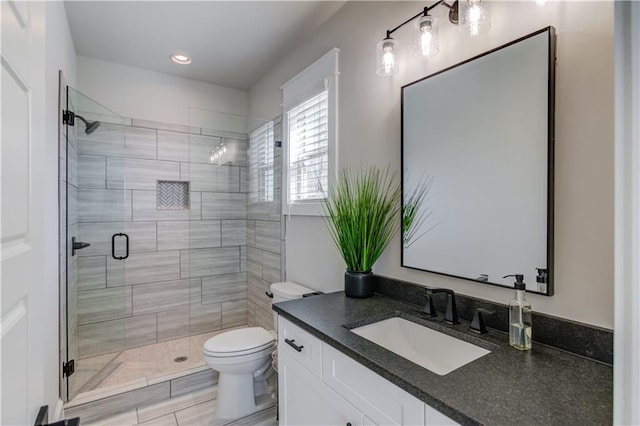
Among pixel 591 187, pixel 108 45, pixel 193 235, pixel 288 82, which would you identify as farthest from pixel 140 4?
pixel 591 187

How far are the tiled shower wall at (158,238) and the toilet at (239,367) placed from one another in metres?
1.13

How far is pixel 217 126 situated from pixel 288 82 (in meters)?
0.90

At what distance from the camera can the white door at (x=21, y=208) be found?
1.82 feet

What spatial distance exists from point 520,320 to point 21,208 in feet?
4.58

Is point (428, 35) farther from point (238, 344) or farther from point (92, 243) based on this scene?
point (92, 243)

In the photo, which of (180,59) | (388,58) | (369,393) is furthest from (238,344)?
(180,59)

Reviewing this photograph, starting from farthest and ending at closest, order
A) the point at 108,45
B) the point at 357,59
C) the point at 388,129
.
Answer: the point at 108,45
the point at 357,59
the point at 388,129

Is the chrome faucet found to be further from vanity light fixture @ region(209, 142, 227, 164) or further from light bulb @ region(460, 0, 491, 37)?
vanity light fixture @ region(209, 142, 227, 164)

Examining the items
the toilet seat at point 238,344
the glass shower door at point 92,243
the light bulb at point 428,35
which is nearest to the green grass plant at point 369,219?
the light bulb at point 428,35

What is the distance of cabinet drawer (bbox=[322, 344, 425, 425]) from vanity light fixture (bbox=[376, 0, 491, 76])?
132 centimetres

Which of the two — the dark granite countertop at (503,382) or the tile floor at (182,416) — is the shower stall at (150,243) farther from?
the dark granite countertop at (503,382)

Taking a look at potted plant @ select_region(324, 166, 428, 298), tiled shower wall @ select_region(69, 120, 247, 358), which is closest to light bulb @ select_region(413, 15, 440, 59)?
potted plant @ select_region(324, 166, 428, 298)

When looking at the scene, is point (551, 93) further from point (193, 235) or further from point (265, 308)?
point (193, 235)

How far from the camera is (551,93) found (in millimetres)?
1095
